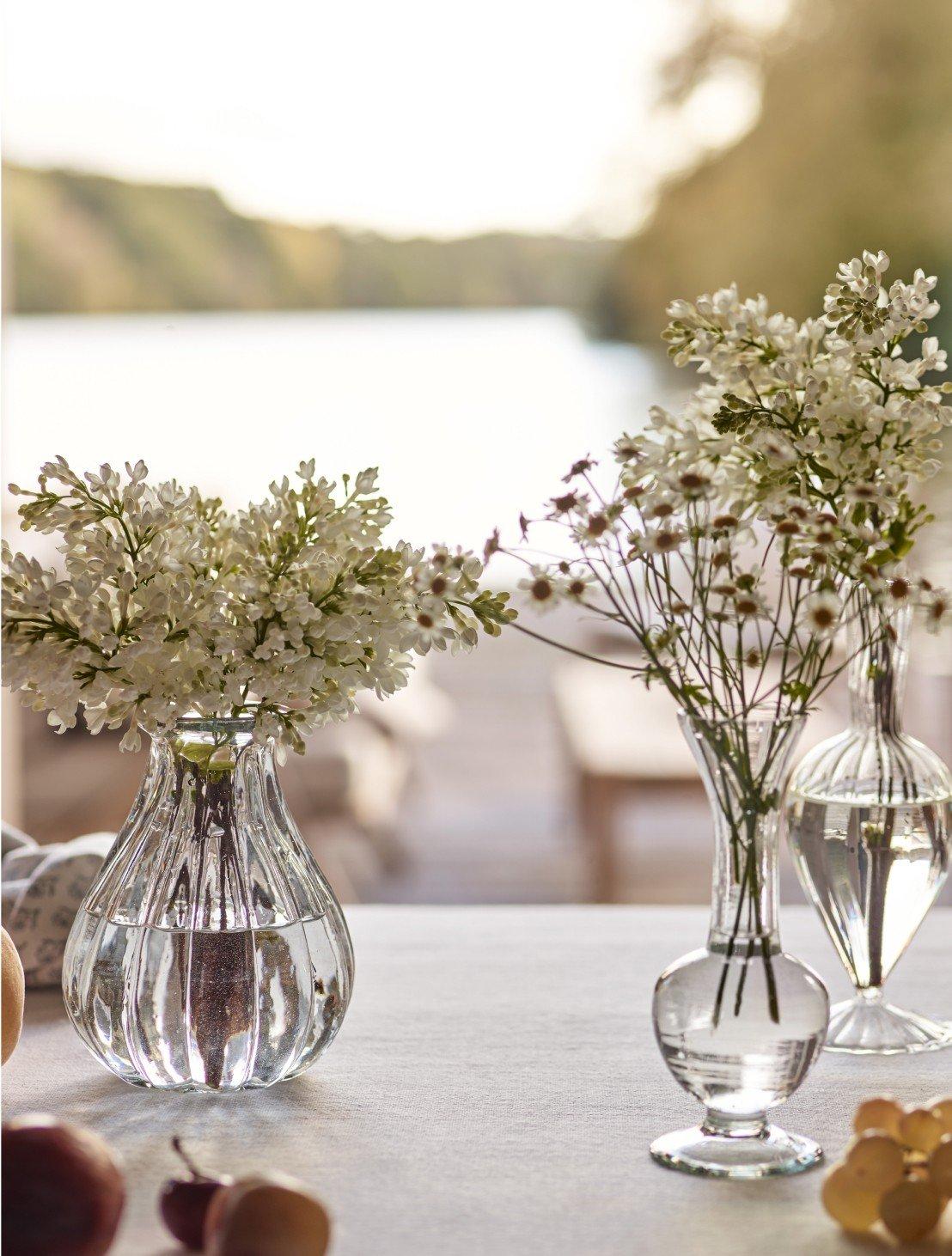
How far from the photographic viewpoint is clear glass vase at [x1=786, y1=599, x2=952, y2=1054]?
2.83 ft

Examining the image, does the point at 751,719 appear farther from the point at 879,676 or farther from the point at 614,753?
the point at 614,753

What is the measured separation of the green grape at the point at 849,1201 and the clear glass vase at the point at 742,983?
7 cm

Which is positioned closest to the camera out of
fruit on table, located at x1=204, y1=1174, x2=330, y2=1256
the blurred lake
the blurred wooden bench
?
fruit on table, located at x1=204, y1=1174, x2=330, y2=1256

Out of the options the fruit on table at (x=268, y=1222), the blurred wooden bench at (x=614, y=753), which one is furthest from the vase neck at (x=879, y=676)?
the blurred wooden bench at (x=614, y=753)

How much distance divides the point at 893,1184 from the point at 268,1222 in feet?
0.88

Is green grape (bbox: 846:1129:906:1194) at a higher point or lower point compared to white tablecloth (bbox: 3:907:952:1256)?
higher

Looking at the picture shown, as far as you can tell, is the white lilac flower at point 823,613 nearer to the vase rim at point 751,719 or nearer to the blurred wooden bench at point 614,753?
the vase rim at point 751,719

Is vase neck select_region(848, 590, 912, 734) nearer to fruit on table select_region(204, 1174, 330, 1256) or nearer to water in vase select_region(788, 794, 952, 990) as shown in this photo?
water in vase select_region(788, 794, 952, 990)

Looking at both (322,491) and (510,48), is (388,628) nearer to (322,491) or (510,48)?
(322,491)

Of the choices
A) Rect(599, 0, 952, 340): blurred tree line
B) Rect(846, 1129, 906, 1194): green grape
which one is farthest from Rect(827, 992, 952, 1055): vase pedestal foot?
Rect(599, 0, 952, 340): blurred tree line

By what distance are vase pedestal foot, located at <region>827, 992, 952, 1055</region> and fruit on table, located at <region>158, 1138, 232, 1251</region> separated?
0.42m

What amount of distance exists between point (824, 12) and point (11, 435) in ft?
13.1

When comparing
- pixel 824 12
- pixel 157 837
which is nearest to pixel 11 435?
pixel 824 12

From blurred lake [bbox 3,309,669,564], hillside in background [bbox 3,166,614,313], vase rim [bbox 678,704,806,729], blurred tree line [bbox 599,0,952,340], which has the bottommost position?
A: vase rim [bbox 678,704,806,729]
